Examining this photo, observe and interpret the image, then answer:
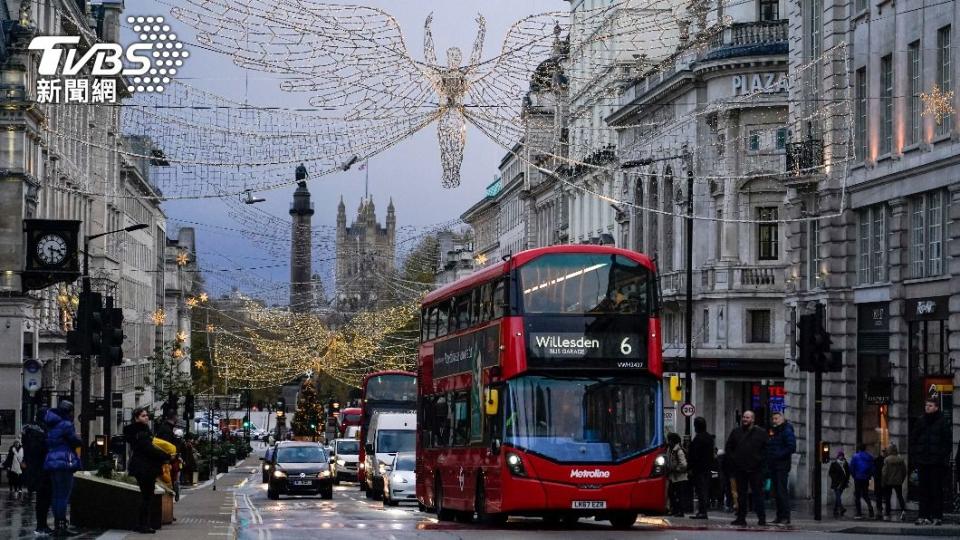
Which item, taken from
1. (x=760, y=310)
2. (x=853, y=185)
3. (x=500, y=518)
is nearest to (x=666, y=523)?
(x=500, y=518)

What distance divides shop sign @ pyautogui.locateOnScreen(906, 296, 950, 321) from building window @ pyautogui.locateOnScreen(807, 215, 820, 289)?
6.69 meters

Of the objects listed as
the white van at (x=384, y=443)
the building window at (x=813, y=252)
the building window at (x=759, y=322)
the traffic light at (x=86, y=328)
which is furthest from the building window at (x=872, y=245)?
the building window at (x=759, y=322)

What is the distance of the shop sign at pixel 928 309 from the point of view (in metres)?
38.4

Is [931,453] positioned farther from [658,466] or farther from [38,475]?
[38,475]

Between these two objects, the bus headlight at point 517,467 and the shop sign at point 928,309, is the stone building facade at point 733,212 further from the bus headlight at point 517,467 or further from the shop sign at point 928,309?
the bus headlight at point 517,467

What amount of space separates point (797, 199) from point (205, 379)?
4185 inches

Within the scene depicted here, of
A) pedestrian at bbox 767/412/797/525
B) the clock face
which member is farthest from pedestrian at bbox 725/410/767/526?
the clock face

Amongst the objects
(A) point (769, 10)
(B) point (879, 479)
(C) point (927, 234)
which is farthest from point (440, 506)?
(A) point (769, 10)

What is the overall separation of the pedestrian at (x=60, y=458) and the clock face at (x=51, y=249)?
19.0 metres

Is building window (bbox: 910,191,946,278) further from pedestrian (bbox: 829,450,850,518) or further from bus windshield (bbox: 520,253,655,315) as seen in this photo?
bus windshield (bbox: 520,253,655,315)

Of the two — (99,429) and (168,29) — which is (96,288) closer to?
(99,429)

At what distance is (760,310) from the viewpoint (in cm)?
6769

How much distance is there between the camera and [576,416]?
27.9 meters

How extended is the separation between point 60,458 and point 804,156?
27.0 metres
